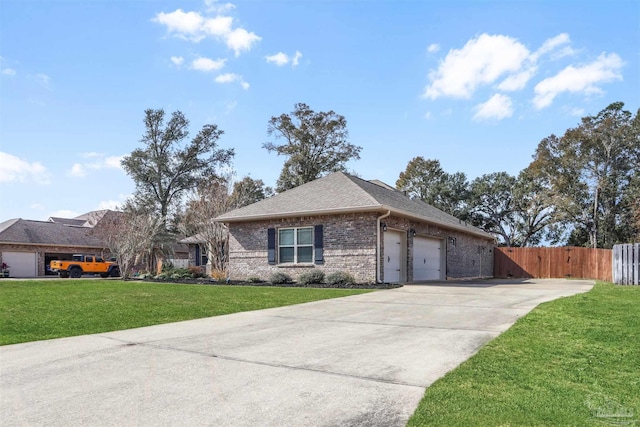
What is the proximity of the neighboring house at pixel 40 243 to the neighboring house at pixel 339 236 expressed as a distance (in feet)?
60.1

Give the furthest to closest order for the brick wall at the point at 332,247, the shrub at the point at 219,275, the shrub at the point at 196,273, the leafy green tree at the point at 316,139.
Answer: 1. the leafy green tree at the point at 316,139
2. the shrub at the point at 196,273
3. the shrub at the point at 219,275
4. the brick wall at the point at 332,247

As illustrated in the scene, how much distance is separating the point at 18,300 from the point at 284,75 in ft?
34.2

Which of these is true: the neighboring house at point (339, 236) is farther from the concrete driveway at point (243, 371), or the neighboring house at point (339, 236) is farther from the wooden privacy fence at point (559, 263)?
the concrete driveway at point (243, 371)

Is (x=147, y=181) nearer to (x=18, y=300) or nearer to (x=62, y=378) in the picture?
(x=18, y=300)

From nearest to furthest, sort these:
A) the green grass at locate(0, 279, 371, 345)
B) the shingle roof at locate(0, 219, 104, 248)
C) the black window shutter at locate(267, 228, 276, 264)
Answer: the green grass at locate(0, 279, 371, 345)
the black window shutter at locate(267, 228, 276, 264)
the shingle roof at locate(0, 219, 104, 248)

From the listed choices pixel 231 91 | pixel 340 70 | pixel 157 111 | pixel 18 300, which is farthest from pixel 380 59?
pixel 157 111

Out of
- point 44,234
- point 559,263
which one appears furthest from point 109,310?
point 44,234

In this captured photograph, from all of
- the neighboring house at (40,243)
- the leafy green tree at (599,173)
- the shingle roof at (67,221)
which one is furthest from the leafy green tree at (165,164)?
the leafy green tree at (599,173)

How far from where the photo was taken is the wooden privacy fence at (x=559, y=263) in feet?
80.4

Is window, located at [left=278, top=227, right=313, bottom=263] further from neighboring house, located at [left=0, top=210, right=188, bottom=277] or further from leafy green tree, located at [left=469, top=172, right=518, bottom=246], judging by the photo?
leafy green tree, located at [left=469, top=172, right=518, bottom=246]

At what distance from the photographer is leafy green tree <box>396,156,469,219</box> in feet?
140

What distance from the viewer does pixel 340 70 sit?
51.6 feet

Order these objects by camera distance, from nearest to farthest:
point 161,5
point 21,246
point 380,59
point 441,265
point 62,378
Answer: point 62,378
point 161,5
point 380,59
point 441,265
point 21,246

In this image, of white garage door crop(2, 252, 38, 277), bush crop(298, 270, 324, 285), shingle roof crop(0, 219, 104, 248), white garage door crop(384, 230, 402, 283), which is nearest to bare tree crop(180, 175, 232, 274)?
bush crop(298, 270, 324, 285)
